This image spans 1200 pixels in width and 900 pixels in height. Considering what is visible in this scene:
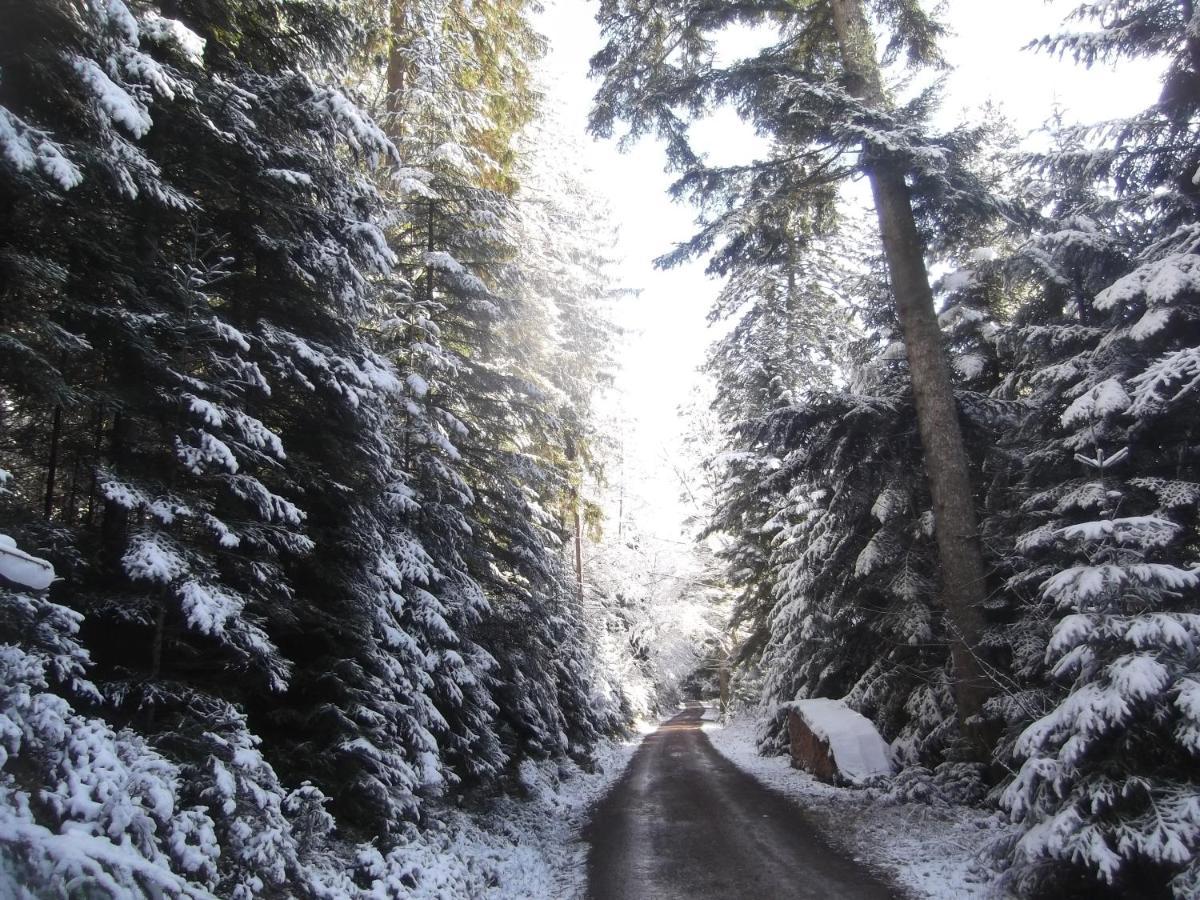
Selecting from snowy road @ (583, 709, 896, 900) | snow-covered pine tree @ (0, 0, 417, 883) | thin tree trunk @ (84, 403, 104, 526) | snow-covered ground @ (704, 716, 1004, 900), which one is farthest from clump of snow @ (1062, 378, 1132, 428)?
thin tree trunk @ (84, 403, 104, 526)

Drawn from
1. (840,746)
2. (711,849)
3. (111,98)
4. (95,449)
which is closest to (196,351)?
(95,449)

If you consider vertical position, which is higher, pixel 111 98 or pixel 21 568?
pixel 111 98

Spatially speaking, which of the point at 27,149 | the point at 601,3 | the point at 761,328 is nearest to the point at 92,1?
the point at 27,149

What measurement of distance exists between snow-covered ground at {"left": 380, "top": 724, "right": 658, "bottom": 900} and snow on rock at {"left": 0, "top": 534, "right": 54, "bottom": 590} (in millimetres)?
4093

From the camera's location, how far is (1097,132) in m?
9.73

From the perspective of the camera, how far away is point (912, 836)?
28.2ft

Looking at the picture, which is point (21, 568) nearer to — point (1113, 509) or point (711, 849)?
point (711, 849)

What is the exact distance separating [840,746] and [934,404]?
665 centimetres

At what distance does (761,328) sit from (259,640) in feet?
58.5

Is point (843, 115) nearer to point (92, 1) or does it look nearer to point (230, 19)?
point (230, 19)

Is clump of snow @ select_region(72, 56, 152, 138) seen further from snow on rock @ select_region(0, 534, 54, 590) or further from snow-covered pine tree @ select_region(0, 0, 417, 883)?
snow on rock @ select_region(0, 534, 54, 590)

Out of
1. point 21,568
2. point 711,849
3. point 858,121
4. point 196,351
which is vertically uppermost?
point 858,121

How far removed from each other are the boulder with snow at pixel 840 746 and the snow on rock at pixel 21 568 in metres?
12.2

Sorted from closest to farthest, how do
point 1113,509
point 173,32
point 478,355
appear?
point 173,32
point 1113,509
point 478,355
